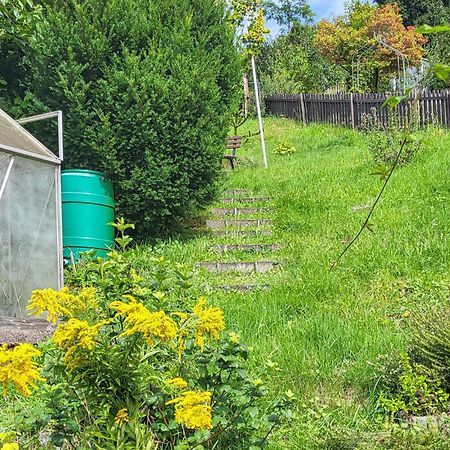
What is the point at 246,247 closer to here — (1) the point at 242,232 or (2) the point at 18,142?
(1) the point at 242,232

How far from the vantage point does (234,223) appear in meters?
7.80

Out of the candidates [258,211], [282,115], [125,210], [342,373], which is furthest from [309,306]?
[282,115]

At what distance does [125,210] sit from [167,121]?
44.1 inches

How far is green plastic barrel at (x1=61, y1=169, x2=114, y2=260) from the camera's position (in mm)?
6074

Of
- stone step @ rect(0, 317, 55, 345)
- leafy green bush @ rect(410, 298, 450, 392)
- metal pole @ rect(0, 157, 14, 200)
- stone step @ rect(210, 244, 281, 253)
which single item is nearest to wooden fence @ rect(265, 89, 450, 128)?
stone step @ rect(210, 244, 281, 253)

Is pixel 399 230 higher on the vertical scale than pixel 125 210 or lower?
lower

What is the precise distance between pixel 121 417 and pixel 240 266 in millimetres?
4111

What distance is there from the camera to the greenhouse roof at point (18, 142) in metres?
4.95

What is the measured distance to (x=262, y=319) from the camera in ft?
13.9

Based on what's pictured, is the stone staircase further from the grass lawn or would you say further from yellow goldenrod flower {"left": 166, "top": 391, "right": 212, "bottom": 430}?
yellow goldenrod flower {"left": 166, "top": 391, "right": 212, "bottom": 430}

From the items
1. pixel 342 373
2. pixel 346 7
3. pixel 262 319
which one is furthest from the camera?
pixel 346 7

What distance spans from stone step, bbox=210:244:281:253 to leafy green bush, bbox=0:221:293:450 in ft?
13.4

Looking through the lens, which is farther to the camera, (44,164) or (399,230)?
(399,230)

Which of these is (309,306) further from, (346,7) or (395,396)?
(346,7)
